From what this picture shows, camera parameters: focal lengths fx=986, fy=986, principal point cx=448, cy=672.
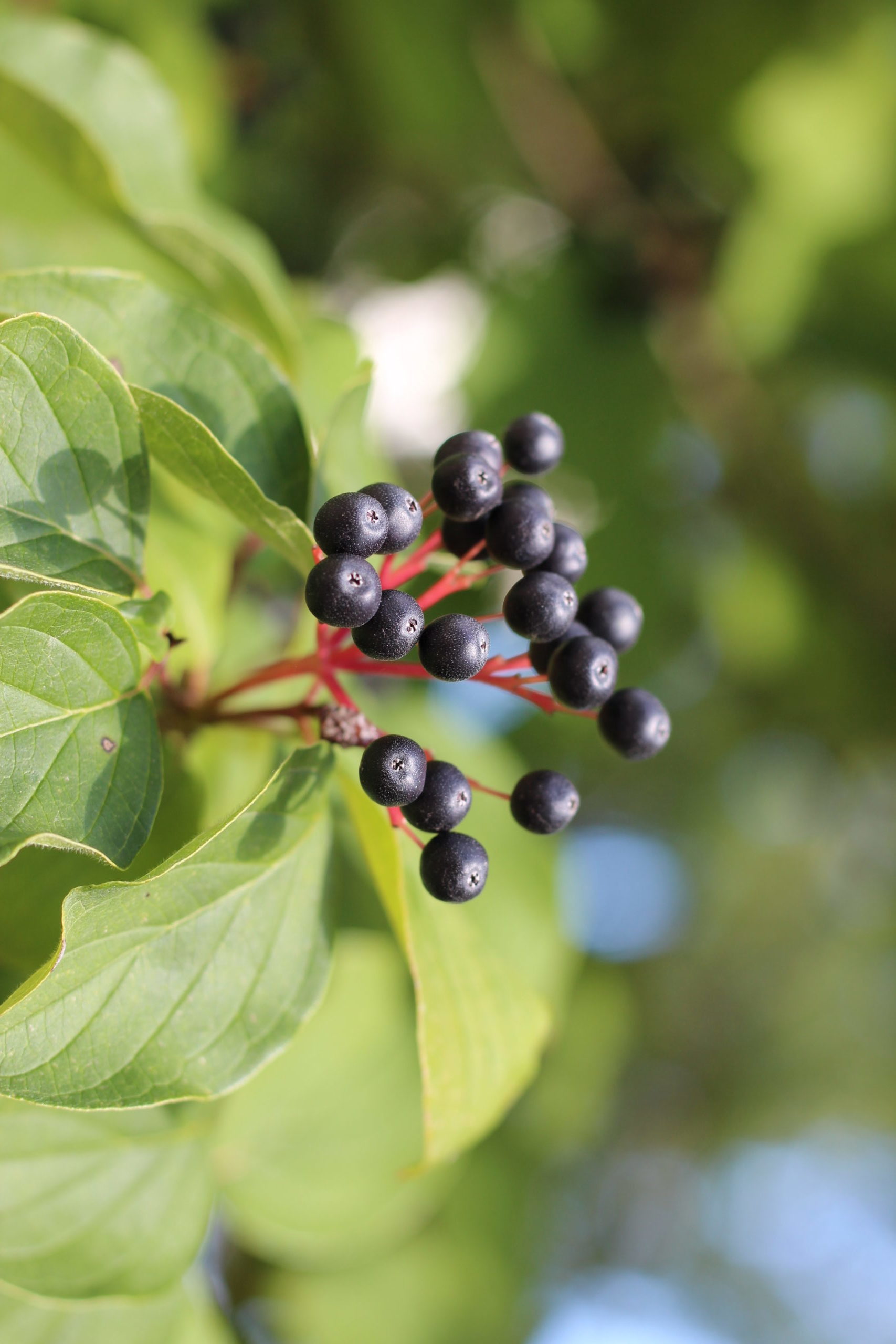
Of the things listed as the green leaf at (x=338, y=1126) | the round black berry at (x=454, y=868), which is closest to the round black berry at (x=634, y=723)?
the round black berry at (x=454, y=868)

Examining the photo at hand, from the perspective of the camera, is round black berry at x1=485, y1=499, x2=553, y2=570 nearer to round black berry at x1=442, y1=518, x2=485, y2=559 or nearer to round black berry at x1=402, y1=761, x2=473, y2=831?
round black berry at x1=442, y1=518, x2=485, y2=559

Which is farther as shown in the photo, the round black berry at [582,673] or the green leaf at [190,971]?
the round black berry at [582,673]

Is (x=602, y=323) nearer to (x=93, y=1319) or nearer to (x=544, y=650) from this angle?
(x=544, y=650)

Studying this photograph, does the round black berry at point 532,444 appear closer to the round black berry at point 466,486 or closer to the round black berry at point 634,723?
the round black berry at point 466,486

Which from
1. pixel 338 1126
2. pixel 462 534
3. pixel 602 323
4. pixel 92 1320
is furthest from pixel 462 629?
pixel 602 323

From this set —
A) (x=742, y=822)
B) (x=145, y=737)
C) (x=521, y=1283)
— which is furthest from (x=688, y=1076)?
(x=145, y=737)

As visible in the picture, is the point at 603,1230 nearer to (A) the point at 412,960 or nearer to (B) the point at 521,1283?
(B) the point at 521,1283
